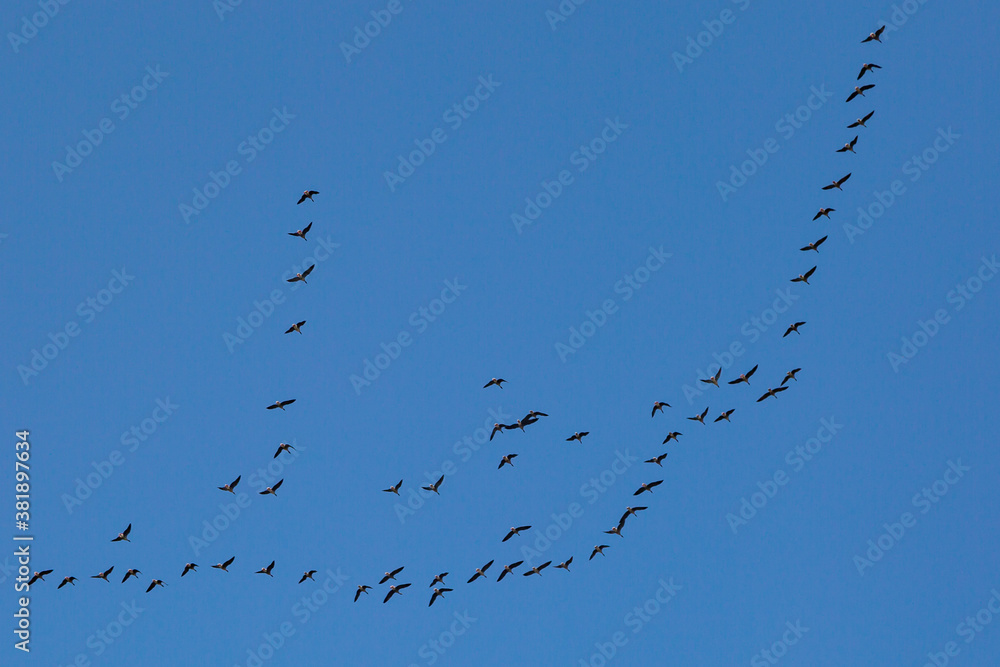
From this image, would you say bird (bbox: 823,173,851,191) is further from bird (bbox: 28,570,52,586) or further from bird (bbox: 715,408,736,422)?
bird (bbox: 28,570,52,586)

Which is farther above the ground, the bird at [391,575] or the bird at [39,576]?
Answer: the bird at [39,576]

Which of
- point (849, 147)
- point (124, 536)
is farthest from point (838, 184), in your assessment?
point (124, 536)

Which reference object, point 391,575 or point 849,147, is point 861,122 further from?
point 391,575

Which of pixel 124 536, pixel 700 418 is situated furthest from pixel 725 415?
pixel 124 536

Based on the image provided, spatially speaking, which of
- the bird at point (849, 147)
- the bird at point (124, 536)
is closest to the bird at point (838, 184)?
the bird at point (849, 147)

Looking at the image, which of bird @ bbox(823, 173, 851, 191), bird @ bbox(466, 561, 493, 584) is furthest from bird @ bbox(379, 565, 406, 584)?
bird @ bbox(823, 173, 851, 191)

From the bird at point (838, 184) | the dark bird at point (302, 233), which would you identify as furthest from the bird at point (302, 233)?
the bird at point (838, 184)

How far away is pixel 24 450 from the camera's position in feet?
237

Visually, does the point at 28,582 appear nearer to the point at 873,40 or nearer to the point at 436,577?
the point at 436,577

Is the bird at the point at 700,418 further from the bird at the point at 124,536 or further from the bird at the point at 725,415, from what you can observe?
the bird at the point at 124,536

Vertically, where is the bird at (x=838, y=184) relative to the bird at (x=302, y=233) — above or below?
below

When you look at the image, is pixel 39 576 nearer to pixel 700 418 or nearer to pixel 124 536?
pixel 124 536

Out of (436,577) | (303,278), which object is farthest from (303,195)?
(436,577)

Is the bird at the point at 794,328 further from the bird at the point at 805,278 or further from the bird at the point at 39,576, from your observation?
the bird at the point at 39,576
